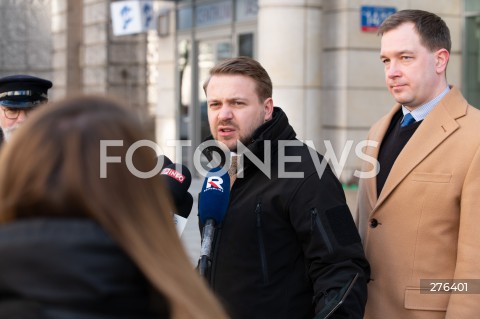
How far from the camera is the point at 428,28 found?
3.25 meters

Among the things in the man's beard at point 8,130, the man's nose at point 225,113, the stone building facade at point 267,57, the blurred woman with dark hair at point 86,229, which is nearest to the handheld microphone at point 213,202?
the man's nose at point 225,113

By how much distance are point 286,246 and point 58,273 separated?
1.64 m

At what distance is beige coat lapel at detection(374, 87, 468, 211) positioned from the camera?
10.4ft

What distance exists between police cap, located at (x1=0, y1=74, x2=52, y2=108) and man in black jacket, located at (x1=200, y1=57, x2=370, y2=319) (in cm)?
120

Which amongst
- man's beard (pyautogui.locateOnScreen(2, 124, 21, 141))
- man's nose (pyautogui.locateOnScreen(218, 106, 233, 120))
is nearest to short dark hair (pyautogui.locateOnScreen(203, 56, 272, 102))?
man's nose (pyautogui.locateOnScreen(218, 106, 233, 120))

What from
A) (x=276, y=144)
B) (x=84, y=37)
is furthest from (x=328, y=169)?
(x=84, y=37)

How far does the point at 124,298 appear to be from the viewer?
4.66 ft

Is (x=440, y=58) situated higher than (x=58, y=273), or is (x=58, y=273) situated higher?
(x=440, y=58)

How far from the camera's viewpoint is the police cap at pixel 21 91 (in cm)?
386

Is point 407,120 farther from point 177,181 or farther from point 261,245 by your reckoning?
point 177,181

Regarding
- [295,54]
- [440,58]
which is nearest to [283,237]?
[440,58]

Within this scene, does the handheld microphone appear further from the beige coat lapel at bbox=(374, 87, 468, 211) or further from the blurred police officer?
the blurred police officer

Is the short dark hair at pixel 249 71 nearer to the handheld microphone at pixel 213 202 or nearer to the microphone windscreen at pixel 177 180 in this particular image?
the handheld microphone at pixel 213 202

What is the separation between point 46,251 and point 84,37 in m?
18.8
